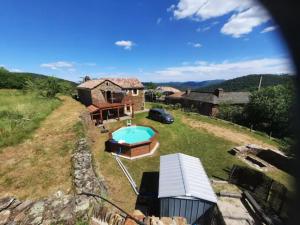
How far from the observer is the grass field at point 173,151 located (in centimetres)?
1389

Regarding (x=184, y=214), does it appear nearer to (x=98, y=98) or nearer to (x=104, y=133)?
(x=104, y=133)

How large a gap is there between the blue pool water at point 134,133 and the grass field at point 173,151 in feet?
4.66

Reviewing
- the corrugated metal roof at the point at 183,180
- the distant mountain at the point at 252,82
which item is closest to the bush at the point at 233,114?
the distant mountain at the point at 252,82

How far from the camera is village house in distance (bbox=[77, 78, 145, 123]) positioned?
1120 inches

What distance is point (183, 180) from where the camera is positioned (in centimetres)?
1120

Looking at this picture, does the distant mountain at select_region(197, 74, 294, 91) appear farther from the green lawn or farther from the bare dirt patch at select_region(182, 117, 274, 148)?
the green lawn

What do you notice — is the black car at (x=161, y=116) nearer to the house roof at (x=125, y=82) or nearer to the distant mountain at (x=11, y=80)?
the house roof at (x=125, y=82)

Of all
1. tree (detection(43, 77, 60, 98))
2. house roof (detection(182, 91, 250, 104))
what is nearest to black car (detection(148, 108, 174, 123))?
tree (detection(43, 77, 60, 98))

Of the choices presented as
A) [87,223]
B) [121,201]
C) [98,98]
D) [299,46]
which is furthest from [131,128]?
[299,46]

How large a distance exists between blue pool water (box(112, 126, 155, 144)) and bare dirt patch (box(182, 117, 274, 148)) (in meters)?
7.11

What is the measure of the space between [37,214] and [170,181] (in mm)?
7550

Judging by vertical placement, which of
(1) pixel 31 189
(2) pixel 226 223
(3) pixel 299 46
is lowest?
(2) pixel 226 223

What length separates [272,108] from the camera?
30.0 metres

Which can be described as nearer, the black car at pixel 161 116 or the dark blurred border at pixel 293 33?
the dark blurred border at pixel 293 33
